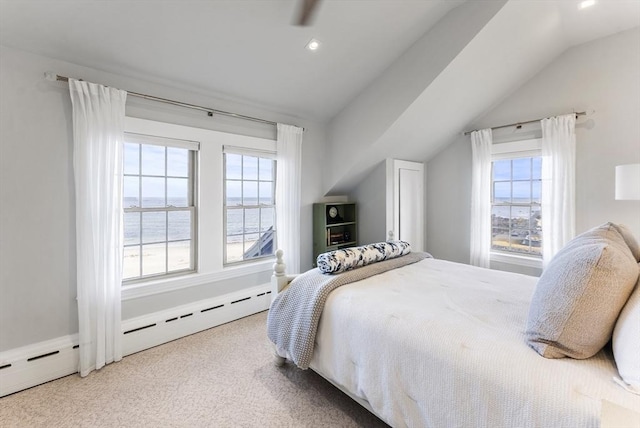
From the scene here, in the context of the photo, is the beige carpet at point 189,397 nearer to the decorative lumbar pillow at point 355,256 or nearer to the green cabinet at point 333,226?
the decorative lumbar pillow at point 355,256

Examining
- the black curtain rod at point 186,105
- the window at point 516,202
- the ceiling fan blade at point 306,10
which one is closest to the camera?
the ceiling fan blade at point 306,10

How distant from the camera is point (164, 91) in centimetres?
271

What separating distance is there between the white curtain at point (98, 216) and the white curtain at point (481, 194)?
3996 millimetres

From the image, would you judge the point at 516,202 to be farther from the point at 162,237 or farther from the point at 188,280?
the point at 162,237

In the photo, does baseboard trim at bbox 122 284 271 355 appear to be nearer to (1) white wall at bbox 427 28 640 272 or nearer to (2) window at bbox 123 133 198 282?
(2) window at bbox 123 133 198 282

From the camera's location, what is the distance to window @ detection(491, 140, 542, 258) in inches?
143

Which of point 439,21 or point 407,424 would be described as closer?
point 407,424

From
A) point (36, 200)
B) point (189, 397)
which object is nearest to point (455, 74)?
point (189, 397)

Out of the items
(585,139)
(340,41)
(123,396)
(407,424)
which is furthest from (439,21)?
(123,396)

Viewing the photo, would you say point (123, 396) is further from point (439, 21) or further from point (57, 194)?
point (439, 21)

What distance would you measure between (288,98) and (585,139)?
3311 millimetres

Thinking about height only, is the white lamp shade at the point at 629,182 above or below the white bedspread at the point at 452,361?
above

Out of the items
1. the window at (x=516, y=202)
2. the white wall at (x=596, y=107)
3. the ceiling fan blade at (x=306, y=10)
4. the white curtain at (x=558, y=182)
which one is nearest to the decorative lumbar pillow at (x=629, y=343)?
the ceiling fan blade at (x=306, y=10)

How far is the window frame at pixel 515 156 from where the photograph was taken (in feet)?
11.6
